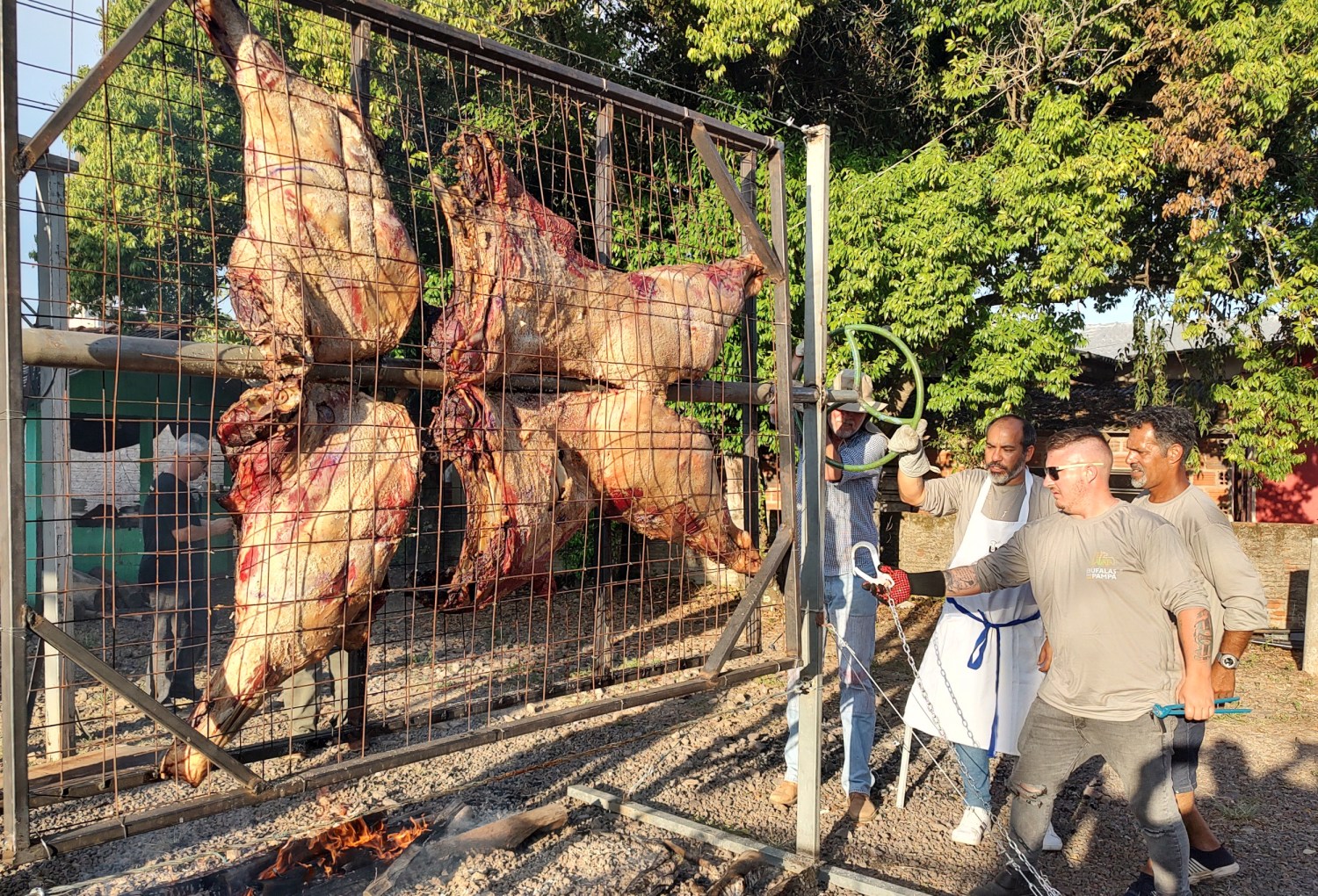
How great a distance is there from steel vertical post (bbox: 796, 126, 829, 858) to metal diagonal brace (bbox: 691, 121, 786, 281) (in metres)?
0.27

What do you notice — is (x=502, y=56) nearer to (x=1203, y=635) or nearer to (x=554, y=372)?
(x=554, y=372)

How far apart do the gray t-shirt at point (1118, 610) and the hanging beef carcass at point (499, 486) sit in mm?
1881

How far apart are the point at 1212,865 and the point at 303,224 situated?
445cm

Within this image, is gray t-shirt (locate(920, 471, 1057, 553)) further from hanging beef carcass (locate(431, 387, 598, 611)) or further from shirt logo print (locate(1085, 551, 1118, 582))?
hanging beef carcass (locate(431, 387, 598, 611))

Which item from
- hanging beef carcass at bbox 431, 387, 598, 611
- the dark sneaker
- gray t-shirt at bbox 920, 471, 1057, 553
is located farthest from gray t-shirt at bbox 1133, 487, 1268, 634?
hanging beef carcass at bbox 431, 387, 598, 611

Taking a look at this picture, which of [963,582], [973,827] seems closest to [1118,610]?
[963,582]

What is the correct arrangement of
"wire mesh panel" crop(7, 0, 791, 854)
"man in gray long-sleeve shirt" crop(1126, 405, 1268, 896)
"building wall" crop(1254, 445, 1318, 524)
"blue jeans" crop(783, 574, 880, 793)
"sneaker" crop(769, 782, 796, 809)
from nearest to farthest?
"wire mesh panel" crop(7, 0, 791, 854) → "man in gray long-sleeve shirt" crop(1126, 405, 1268, 896) → "blue jeans" crop(783, 574, 880, 793) → "sneaker" crop(769, 782, 796, 809) → "building wall" crop(1254, 445, 1318, 524)

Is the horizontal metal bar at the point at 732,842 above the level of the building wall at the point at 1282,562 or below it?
below

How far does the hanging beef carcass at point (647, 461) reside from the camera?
3.10 m

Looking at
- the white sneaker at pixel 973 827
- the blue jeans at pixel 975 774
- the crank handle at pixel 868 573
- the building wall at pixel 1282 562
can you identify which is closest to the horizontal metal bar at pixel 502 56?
the crank handle at pixel 868 573

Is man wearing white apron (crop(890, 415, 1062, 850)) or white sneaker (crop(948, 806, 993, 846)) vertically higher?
man wearing white apron (crop(890, 415, 1062, 850))

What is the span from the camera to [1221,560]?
351 cm

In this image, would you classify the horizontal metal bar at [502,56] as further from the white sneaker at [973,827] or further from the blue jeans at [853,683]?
the white sneaker at [973,827]

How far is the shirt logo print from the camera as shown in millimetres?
3037
